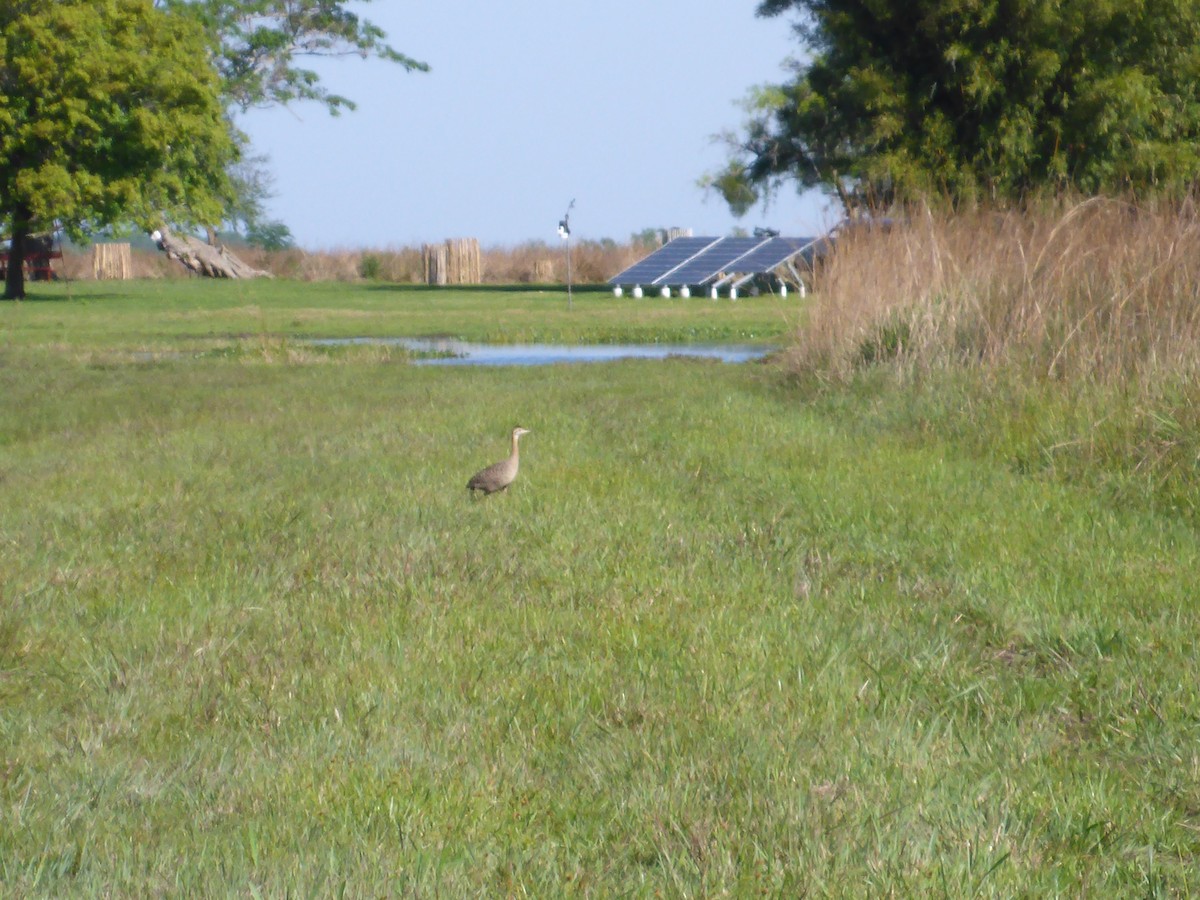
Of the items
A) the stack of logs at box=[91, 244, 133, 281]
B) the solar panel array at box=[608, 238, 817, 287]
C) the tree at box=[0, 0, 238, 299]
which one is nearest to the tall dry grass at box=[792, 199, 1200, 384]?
the tree at box=[0, 0, 238, 299]

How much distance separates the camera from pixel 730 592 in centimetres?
575

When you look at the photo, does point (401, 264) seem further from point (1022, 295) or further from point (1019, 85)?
point (1022, 295)

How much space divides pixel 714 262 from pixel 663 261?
2289mm

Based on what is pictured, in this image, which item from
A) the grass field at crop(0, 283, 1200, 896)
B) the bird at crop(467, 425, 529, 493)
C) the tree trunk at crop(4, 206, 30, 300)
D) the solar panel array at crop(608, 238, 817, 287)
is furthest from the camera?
the solar panel array at crop(608, 238, 817, 287)

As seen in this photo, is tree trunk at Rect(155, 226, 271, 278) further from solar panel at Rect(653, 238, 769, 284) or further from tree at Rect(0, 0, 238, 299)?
solar panel at Rect(653, 238, 769, 284)

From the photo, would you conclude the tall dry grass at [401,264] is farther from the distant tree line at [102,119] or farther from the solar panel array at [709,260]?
the distant tree line at [102,119]

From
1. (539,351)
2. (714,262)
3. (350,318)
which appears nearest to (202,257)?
(714,262)

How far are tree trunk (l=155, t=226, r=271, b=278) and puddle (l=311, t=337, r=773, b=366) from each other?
36.9 meters

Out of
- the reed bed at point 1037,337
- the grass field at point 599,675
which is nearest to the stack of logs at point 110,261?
the reed bed at point 1037,337

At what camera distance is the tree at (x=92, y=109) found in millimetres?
35844

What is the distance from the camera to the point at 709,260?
146ft

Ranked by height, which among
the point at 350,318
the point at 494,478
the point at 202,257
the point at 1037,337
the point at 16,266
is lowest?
the point at 494,478

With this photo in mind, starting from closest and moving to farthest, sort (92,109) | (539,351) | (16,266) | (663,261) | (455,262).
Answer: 1. (539,351)
2. (92,109)
3. (16,266)
4. (663,261)
5. (455,262)

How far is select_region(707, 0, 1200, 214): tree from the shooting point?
28.7 metres
